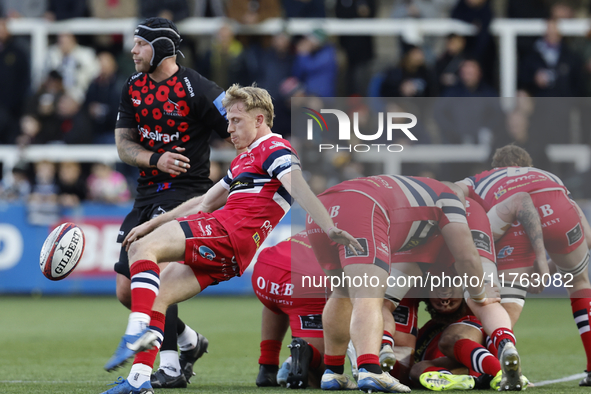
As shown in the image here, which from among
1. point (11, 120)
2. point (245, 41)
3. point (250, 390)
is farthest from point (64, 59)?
point (250, 390)

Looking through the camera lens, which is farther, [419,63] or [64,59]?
[64,59]

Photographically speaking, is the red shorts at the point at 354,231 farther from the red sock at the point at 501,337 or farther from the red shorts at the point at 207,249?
the red sock at the point at 501,337

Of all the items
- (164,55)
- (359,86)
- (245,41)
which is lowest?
(164,55)

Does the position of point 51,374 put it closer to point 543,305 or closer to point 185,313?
point 185,313

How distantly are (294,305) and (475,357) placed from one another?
51.4 inches

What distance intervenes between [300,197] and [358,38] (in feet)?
34.0

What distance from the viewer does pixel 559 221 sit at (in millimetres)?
5961

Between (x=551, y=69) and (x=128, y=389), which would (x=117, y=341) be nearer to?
(x=128, y=389)

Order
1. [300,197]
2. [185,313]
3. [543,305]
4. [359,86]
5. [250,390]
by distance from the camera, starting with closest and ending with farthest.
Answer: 1. [300,197]
2. [250,390]
3. [185,313]
4. [543,305]
5. [359,86]

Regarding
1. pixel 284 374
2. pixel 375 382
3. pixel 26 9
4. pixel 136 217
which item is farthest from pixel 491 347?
pixel 26 9

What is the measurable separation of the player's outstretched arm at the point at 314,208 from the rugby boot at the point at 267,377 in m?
1.37

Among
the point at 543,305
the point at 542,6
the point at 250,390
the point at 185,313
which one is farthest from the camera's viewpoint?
the point at 542,6

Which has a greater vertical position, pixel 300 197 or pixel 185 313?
pixel 300 197

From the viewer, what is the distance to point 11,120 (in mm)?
14844
